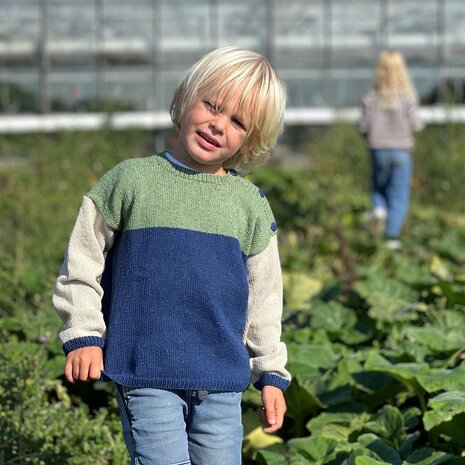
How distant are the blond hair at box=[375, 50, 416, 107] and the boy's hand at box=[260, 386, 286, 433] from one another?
232 inches

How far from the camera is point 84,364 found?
94.9 inches

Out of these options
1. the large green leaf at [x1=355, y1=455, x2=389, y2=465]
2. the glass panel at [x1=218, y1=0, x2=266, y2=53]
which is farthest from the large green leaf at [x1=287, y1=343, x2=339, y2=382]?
the glass panel at [x1=218, y1=0, x2=266, y2=53]

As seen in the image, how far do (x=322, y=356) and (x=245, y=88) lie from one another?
5.31 ft

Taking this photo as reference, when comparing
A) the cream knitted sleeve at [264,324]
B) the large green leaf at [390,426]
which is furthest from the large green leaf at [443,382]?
the cream knitted sleeve at [264,324]

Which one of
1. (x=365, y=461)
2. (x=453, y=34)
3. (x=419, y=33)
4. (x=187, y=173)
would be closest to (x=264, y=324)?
(x=187, y=173)

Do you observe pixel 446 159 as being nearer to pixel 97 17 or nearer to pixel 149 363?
pixel 149 363

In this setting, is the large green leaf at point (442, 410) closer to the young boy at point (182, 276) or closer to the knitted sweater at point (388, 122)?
the young boy at point (182, 276)

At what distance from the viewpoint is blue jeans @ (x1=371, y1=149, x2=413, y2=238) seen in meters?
8.38

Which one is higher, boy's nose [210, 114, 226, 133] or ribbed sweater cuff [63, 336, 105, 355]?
boy's nose [210, 114, 226, 133]

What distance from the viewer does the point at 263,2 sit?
20594mm

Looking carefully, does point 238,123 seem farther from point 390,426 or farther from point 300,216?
point 300,216

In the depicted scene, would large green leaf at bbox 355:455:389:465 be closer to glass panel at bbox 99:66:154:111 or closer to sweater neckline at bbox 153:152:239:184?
sweater neckline at bbox 153:152:239:184

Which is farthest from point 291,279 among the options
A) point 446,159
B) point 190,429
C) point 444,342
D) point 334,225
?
point 446,159

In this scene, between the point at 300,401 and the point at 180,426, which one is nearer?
the point at 180,426
